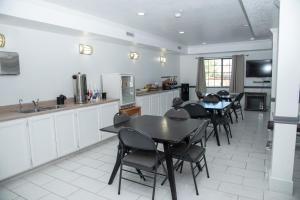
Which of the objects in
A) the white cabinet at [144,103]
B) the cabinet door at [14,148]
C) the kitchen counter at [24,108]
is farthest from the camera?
the white cabinet at [144,103]

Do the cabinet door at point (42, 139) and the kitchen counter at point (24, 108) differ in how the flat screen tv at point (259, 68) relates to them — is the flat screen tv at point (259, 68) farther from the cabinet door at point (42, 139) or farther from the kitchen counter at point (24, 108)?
the cabinet door at point (42, 139)

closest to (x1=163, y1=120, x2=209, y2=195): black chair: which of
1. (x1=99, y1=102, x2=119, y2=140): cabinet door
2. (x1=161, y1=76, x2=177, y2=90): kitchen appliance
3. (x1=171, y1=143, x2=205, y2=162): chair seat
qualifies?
(x1=171, y1=143, x2=205, y2=162): chair seat

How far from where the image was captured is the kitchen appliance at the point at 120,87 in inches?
181

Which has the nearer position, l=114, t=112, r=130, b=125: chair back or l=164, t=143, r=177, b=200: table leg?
l=164, t=143, r=177, b=200: table leg

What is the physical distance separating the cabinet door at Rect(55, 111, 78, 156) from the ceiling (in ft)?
5.64

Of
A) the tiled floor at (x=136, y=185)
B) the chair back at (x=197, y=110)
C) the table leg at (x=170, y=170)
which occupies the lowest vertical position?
the tiled floor at (x=136, y=185)

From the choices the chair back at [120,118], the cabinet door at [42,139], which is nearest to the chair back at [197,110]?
the chair back at [120,118]

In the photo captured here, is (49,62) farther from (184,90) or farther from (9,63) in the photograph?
(184,90)

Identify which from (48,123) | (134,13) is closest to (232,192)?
(48,123)

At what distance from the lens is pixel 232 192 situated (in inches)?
95.9

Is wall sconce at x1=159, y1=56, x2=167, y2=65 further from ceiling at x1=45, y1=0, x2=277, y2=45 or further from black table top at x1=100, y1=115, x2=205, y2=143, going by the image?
black table top at x1=100, y1=115, x2=205, y2=143

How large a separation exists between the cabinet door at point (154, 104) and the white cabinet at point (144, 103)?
17cm

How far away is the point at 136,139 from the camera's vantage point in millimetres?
2139

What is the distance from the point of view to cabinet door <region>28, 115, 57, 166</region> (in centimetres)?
296
